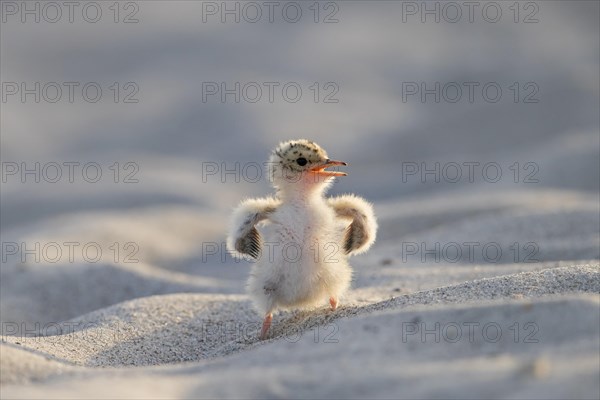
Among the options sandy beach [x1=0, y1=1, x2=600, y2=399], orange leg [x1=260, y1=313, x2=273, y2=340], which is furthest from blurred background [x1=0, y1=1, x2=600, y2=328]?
orange leg [x1=260, y1=313, x2=273, y2=340]

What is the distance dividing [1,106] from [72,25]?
3795mm

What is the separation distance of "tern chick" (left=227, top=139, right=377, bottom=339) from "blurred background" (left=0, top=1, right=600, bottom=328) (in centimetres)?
162

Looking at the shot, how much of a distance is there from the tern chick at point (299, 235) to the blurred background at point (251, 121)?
1.62 metres

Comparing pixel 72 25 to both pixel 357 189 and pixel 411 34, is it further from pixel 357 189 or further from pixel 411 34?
pixel 357 189

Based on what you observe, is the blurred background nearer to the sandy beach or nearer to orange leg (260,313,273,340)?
the sandy beach

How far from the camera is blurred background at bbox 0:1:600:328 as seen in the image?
7969 mm

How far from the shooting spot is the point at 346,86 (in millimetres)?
14391

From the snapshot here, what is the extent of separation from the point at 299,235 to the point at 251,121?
8.70 metres

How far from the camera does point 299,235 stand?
4.23 meters

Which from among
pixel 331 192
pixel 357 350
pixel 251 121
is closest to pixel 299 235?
pixel 357 350

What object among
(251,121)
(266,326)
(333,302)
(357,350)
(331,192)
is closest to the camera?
(357,350)

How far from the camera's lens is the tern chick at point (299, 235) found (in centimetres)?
417

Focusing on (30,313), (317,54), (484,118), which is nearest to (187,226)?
(30,313)

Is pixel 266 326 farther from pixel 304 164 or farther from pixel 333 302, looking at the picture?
pixel 304 164
